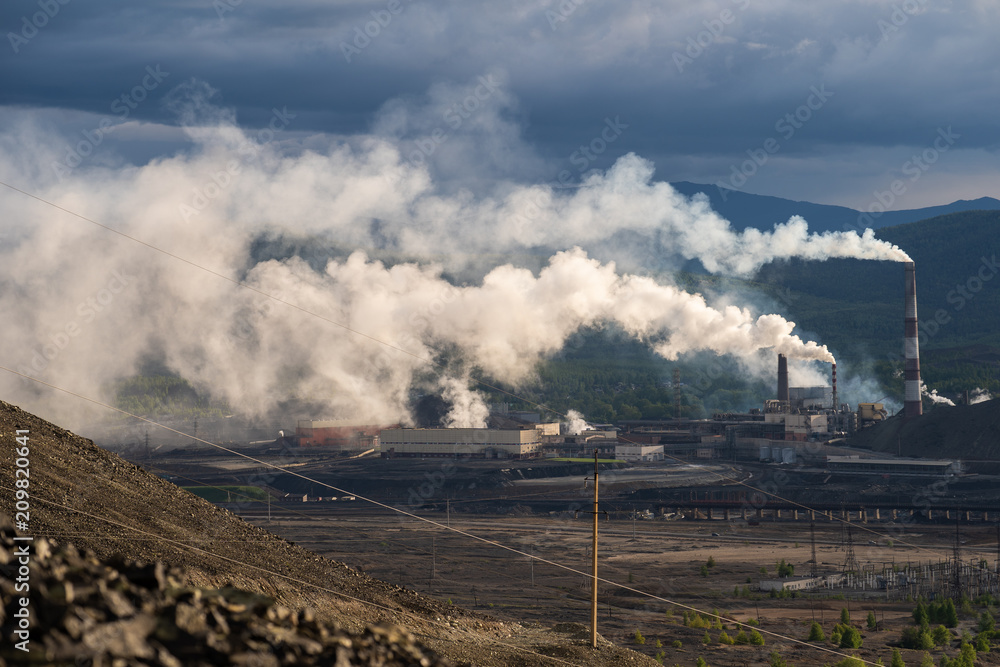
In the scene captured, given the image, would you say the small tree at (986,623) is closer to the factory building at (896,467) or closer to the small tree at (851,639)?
the small tree at (851,639)

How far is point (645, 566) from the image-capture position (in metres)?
61.1

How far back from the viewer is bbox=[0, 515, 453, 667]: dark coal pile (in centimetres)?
951

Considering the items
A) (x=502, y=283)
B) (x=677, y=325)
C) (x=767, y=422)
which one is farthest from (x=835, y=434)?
(x=502, y=283)

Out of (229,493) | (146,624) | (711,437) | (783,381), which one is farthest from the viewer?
(783,381)

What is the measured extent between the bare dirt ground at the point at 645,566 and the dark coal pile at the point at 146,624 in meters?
29.2

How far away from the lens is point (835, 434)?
386 feet

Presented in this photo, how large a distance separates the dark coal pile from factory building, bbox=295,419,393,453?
4787 inches

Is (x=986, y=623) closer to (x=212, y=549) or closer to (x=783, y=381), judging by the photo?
(x=212, y=549)

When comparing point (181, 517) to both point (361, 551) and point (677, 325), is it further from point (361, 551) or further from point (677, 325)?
point (677, 325)

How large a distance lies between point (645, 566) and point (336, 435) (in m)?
82.2

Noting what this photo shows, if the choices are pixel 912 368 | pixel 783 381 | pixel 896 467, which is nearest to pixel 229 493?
pixel 896 467

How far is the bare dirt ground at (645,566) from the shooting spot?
142 feet

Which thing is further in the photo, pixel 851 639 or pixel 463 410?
pixel 463 410

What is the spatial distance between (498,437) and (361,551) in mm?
49609
